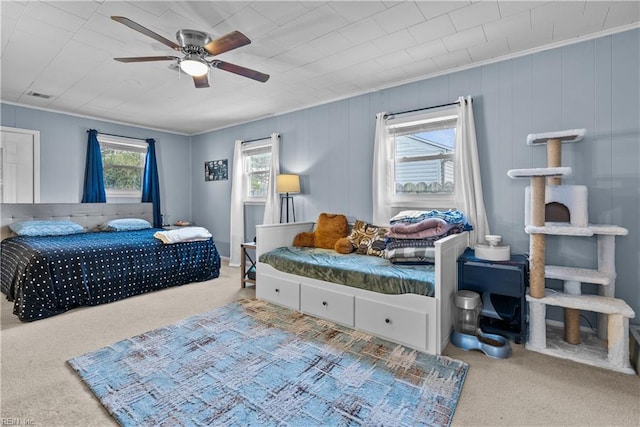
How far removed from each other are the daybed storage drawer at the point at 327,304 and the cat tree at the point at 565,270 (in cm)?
131

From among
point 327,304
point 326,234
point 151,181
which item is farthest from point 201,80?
point 151,181

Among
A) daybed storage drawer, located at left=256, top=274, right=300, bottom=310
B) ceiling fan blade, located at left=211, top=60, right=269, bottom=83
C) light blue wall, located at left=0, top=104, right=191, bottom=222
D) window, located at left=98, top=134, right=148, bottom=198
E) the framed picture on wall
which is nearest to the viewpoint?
A: ceiling fan blade, located at left=211, top=60, right=269, bottom=83

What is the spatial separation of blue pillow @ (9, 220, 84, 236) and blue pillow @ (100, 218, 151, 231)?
0.36m

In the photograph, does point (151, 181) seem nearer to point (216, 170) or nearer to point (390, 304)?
point (216, 170)

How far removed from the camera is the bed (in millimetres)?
2762

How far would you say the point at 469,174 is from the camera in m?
2.86

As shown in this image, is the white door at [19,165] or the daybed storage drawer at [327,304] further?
the white door at [19,165]

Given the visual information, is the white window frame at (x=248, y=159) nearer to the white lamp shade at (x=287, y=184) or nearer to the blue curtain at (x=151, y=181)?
the white lamp shade at (x=287, y=184)

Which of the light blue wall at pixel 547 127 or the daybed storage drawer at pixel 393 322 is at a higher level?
the light blue wall at pixel 547 127

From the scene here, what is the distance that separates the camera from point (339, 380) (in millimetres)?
1814

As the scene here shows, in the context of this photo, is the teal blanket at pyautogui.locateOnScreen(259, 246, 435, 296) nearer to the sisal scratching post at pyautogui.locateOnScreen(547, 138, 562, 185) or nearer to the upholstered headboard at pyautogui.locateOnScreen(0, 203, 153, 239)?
the sisal scratching post at pyautogui.locateOnScreen(547, 138, 562, 185)

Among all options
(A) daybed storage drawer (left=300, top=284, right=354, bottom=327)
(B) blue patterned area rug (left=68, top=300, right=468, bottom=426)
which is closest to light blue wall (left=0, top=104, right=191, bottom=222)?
(B) blue patterned area rug (left=68, top=300, right=468, bottom=426)

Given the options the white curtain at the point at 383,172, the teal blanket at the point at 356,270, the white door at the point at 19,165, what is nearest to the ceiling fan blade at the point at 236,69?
the white curtain at the point at 383,172

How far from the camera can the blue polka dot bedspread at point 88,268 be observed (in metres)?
2.75
